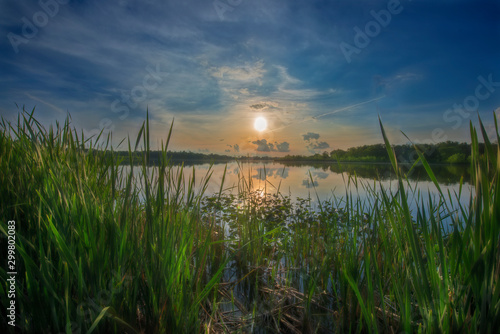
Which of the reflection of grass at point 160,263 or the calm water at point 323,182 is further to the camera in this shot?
the calm water at point 323,182

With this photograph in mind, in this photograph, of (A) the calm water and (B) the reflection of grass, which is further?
(A) the calm water

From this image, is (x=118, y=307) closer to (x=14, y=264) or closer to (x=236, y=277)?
(x=14, y=264)

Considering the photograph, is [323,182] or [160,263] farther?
[323,182]

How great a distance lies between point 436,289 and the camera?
0.99 meters

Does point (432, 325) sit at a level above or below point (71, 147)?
below

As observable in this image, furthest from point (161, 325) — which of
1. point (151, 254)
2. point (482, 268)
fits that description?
point (482, 268)

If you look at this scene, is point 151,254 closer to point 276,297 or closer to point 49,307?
point 49,307

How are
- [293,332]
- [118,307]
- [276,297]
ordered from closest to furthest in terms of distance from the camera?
[118,307] < [293,332] < [276,297]

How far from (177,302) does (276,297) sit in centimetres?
130

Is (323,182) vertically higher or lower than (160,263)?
lower

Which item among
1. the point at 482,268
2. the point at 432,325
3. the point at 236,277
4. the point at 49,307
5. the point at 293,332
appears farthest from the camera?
the point at 236,277

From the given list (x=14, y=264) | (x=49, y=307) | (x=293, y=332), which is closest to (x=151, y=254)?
(x=49, y=307)

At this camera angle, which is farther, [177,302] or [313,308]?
[313,308]

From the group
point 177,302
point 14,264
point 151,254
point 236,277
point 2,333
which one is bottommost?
point 236,277
